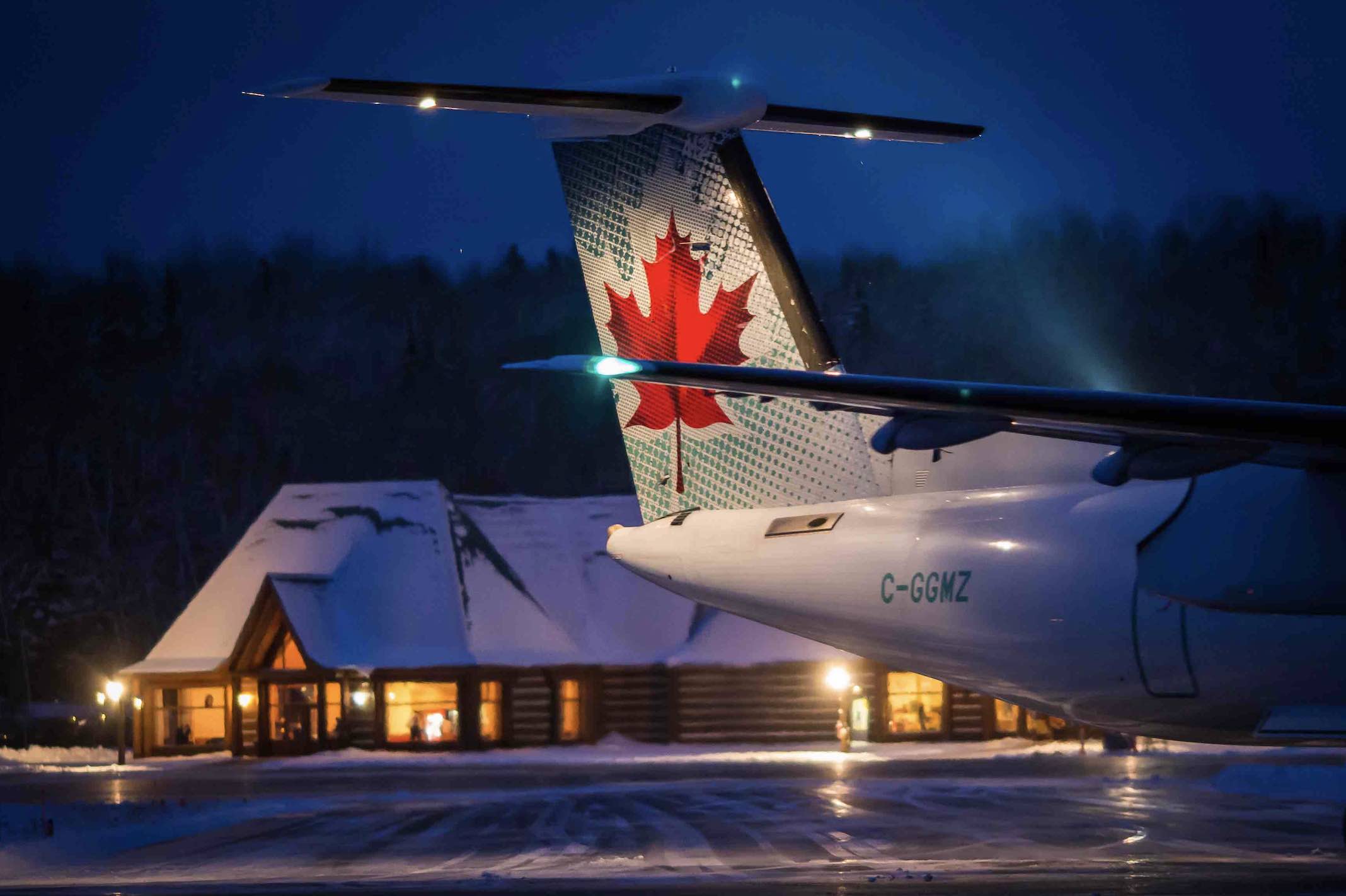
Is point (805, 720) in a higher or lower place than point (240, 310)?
lower

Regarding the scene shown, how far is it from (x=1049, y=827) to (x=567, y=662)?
24839mm

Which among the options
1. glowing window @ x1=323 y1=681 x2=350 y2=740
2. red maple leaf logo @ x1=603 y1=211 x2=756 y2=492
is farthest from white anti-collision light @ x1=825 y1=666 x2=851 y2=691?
red maple leaf logo @ x1=603 y1=211 x2=756 y2=492

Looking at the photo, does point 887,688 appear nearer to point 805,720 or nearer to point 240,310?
point 805,720

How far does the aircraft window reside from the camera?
42.4 ft

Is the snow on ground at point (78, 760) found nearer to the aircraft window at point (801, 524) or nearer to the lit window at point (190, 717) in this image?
the lit window at point (190, 717)

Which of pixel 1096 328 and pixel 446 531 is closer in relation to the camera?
pixel 446 531

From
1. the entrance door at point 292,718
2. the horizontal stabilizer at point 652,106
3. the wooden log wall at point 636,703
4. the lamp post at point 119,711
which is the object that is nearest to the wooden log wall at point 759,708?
the wooden log wall at point 636,703

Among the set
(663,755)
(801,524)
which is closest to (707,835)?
(801,524)

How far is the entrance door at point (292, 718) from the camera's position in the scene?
40.8 metres

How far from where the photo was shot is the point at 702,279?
13984mm

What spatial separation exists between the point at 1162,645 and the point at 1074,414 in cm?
257

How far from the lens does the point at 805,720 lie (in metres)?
42.1

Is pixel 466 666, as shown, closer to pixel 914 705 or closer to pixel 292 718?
pixel 292 718

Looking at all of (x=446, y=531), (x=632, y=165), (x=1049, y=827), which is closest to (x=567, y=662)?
(x=446, y=531)
